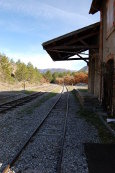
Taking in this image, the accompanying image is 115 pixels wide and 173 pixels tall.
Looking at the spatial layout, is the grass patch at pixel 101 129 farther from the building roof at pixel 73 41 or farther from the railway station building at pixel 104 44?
the building roof at pixel 73 41

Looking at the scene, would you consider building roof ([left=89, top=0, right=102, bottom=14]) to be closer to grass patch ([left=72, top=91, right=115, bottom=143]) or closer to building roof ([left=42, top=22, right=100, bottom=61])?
building roof ([left=42, top=22, right=100, bottom=61])

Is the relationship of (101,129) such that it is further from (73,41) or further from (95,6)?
(95,6)

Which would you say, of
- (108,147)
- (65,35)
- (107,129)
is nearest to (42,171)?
(108,147)

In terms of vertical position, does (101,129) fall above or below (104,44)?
below

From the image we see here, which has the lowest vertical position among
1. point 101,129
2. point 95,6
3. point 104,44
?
point 101,129

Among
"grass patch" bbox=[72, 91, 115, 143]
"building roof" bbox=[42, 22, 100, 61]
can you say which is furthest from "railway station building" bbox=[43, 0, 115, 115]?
"grass patch" bbox=[72, 91, 115, 143]

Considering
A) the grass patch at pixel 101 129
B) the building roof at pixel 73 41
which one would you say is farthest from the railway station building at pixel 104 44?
the grass patch at pixel 101 129

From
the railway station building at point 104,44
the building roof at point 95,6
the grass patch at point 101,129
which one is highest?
the building roof at point 95,6

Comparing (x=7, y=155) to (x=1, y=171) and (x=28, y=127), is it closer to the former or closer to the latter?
(x=1, y=171)

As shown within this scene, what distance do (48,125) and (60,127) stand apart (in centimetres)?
64

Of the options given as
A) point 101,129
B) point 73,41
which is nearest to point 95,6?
point 73,41

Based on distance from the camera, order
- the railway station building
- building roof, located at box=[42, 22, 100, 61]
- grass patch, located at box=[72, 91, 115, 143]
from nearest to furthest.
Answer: grass patch, located at box=[72, 91, 115, 143]
the railway station building
building roof, located at box=[42, 22, 100, 61]

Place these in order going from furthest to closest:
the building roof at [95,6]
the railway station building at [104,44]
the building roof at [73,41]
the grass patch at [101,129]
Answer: the building roof at [73,41] → the building roof at [95,6] → the railway station building at [104,44] → the grass patch at [101,129]

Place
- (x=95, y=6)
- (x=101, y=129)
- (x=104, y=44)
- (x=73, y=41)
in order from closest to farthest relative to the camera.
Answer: (x=101, y=129)
(x=104, y=44)
(x=95, y=6)
(x=73, y=41)
